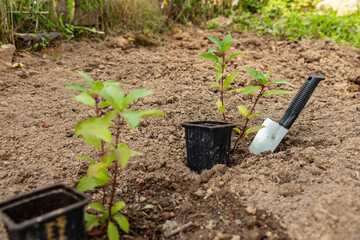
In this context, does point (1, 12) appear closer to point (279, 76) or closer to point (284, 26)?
point (279, 76)

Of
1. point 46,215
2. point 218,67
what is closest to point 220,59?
point 218,67

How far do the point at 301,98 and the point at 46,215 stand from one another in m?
1.55

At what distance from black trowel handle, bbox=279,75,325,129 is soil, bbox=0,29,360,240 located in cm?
19

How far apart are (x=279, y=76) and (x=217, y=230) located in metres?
2.05

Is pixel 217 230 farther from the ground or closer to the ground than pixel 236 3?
closer to the ground

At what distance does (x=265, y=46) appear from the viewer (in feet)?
12.8

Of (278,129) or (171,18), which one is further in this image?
(171,18)

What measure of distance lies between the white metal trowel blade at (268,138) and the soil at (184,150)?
0.23 feet

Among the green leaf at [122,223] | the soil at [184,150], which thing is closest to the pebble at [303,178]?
the soil at [184,150]

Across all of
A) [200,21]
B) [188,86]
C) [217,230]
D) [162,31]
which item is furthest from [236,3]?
[217,230]

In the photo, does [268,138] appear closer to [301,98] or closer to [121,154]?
[301,98]

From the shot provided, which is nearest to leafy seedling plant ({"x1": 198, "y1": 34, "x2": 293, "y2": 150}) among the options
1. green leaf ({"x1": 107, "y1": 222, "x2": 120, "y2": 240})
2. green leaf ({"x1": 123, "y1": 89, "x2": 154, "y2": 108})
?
green leaf ({"x1": 123, "y1": 89, "x2": 154, "y2": 108})

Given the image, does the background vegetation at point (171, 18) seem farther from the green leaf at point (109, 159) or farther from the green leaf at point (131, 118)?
the green leaf at point (131, 118)

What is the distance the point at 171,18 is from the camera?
4621 millimetres
